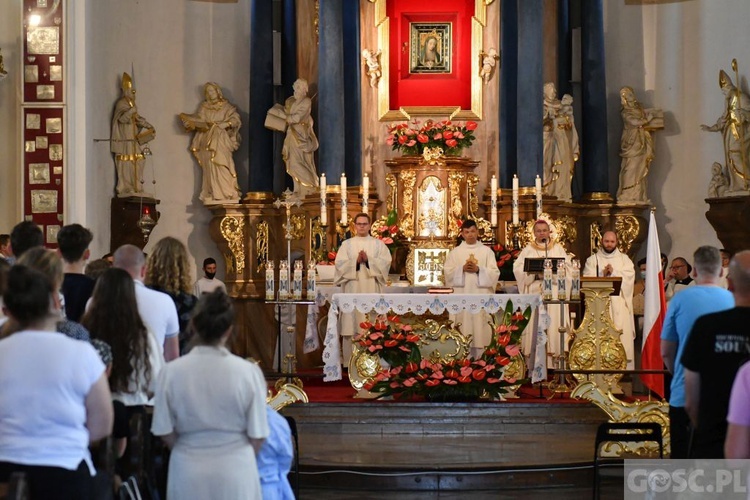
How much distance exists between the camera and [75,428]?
466cm

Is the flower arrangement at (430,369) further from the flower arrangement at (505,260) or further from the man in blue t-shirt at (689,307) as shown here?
the man in blue t-shirt at (689,307)

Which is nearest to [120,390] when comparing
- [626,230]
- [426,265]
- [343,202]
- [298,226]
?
[343,202]

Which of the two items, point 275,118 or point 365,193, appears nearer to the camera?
point 365,193

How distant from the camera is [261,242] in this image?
1650 centimetres

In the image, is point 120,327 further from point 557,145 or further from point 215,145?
point 557,145

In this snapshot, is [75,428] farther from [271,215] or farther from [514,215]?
[271,215]

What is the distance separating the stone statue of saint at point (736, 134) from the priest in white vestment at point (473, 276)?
12.6 ft

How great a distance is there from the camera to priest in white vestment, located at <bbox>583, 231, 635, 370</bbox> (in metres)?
13.6

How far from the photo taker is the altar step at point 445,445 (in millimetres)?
8859

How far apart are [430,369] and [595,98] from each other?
6.56m

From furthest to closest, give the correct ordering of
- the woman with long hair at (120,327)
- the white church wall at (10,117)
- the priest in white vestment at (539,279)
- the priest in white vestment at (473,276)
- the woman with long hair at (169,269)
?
the white church wall at (10,117) → the priest in white vestment at (539,279) → the priest in white vestment at (473,276) → the woman with long hair at (169,269) → the woman with long hair at (120,327)

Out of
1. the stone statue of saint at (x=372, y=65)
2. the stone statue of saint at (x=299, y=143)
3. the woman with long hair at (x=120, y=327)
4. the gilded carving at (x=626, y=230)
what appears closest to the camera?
the woman with long hair at (x=120, y=327)

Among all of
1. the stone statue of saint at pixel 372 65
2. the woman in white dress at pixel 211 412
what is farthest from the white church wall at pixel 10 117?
the woman in white dress at pixel 211 412

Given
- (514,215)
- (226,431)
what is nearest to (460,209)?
(514,215)
